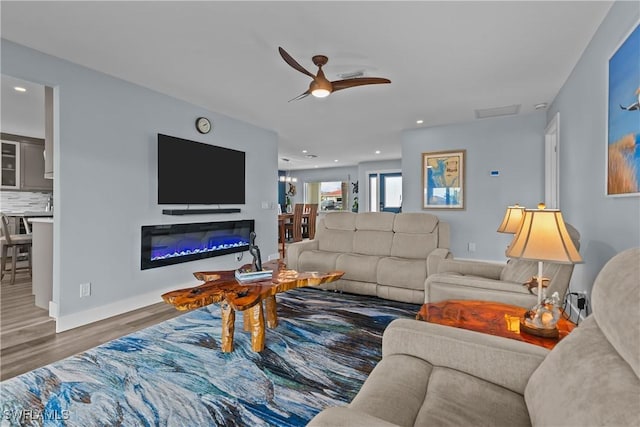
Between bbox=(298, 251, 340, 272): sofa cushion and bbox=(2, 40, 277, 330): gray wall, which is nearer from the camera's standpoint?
bbox=(2, 40, 277, 330): gray wall

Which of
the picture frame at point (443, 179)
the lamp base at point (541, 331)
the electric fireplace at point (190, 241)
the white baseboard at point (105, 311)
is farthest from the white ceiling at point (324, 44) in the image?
the white baseboard at point (105, 311)

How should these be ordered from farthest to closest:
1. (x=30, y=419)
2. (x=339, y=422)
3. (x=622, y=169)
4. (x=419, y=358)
→ (x=622, y=169)
(x=30, y=419)
(x=419, y=358)
(x=339, y=422)

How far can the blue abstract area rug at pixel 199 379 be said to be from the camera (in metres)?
1.70

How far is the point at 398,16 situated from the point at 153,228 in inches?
130

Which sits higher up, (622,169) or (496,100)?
(496,100)

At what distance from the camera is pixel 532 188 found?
4.84 m

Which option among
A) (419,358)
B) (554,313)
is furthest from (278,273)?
(554,313)

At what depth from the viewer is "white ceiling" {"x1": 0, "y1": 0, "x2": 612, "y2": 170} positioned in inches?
86.8

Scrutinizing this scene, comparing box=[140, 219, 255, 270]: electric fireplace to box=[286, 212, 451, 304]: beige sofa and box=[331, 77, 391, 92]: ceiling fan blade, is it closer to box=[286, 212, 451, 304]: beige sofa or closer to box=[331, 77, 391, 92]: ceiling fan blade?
box=[286, 212, 451, 304]: beige sofa

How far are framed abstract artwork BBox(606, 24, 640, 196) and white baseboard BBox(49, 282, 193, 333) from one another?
14.1 feet

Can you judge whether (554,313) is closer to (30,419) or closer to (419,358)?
(419,358)

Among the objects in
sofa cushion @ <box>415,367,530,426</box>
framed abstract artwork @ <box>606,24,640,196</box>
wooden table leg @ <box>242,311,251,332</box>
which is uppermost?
framed abstract artwork @ <box>606,24,640,196</box>

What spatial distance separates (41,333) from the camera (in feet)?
9.27

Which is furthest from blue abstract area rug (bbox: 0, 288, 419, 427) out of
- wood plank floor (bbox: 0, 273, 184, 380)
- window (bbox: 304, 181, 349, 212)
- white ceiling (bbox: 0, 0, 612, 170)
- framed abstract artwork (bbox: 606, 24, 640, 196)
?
window (bbox: 304, 181, 349, 212)
